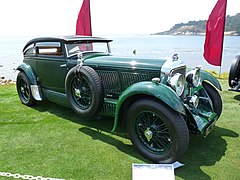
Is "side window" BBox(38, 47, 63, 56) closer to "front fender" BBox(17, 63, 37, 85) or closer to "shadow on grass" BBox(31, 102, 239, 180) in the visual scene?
"front fender" BBox(17, 63, 37, 85)

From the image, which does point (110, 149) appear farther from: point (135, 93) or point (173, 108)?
point (173, 108)

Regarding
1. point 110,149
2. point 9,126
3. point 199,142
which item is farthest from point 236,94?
point 9,126

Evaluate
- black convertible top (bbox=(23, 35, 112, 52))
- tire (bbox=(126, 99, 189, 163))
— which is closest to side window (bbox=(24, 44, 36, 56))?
black convertible top (bbox=(23, 35, 112, 52))

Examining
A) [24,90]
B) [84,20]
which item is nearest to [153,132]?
[24,90]

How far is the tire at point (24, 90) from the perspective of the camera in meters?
4.88

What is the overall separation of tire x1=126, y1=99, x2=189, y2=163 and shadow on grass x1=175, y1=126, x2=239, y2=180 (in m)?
0.24

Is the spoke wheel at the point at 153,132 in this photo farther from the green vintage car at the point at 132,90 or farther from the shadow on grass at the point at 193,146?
the shadow on grass at the point at 193,146

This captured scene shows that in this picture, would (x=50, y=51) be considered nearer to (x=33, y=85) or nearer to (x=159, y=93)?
(x=33, y=85)

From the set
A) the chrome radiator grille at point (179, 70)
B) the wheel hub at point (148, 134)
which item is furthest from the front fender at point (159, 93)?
the wheel hub at point (148, 134)

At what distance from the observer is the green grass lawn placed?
271 cm

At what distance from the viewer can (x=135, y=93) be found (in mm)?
2910

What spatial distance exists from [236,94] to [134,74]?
11.9 ft

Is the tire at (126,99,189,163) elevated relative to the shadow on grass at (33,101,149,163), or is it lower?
elevated

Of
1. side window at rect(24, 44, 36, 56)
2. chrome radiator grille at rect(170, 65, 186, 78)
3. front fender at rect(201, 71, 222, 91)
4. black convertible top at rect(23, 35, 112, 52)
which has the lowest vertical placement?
front fender at rect(201, 71, 222, 91)
